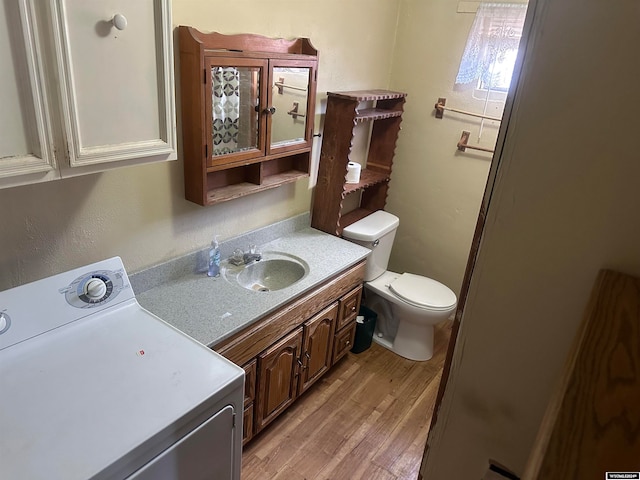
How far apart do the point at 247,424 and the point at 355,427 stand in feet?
1.99

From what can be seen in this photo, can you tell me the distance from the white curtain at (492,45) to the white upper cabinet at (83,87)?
191 centimetres

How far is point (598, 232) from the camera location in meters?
0.60

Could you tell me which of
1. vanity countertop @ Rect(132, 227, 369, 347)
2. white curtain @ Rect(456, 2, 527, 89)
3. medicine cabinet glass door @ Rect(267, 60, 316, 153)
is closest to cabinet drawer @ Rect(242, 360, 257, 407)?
vanity countertop @ Rect(132, 227, 369, 347)

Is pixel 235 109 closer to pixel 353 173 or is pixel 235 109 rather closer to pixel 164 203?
pixel 164 203

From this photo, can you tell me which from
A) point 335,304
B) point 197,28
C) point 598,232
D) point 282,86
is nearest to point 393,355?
point 335,304

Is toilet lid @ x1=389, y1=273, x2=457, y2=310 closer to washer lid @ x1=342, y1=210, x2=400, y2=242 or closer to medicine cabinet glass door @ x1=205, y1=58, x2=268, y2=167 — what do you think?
washer lid @ x1=342, y1=210, x2=400, y2=242

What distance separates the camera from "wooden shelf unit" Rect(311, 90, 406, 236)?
2410 millimetres

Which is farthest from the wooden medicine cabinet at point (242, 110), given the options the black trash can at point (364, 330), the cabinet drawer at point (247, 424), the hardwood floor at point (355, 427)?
the hardwood floor at point (355, 427)

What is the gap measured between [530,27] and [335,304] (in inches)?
72.5

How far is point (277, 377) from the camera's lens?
202 cm

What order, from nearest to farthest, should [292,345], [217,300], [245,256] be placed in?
1. [217,300]
2. [292,345]
3. [245,256]

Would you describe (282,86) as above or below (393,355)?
above

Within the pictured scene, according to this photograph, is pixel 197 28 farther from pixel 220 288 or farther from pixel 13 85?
pixel 220 288

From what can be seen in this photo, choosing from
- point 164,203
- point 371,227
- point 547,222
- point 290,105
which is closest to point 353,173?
point 371,227
